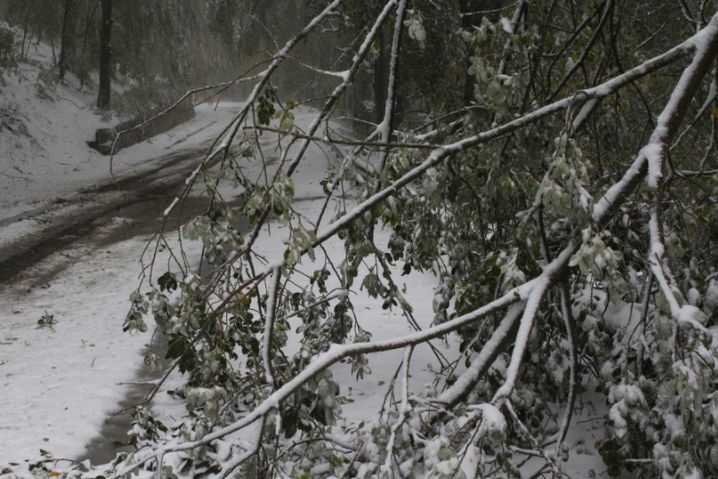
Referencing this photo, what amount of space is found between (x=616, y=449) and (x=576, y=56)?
227 centimetres

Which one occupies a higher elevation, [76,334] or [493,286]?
[76,334]

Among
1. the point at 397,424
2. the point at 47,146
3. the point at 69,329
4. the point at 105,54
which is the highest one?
the point at 105,54

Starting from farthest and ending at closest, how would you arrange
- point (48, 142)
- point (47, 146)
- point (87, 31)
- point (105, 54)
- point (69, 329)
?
1. point (87, 31)
2. point (105, 54)
3. point (48, 142)
4. point (47, 146)
5. point (69, 329)

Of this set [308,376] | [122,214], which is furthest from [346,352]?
[122,214]

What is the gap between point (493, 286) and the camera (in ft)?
13.2

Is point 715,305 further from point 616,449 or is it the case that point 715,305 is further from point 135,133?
point 135,133

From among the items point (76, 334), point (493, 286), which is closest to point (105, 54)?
point (76, 334)

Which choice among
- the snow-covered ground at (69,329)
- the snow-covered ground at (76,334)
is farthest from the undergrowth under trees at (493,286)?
the snow-covered ground at (69,329)

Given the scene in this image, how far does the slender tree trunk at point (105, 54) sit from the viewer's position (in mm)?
20922

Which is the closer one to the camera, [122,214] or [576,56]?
[576,56]

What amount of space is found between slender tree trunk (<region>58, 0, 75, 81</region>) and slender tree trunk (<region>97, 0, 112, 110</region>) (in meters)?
1.07

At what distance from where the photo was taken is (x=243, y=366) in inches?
272

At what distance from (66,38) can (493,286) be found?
22.3m

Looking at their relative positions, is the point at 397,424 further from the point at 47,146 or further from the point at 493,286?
the point at 47,146
